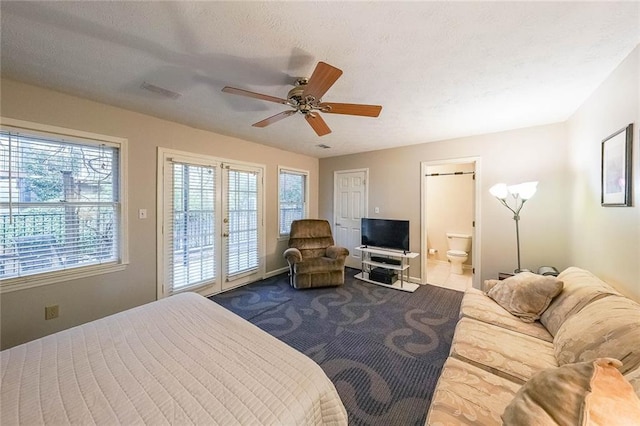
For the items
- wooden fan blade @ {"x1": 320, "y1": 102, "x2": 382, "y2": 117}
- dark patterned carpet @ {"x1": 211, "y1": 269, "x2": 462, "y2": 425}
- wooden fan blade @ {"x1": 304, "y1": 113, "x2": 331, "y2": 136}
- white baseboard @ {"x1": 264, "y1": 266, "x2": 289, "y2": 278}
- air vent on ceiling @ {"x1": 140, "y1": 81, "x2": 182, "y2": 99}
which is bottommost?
dark patterned carpet @ {"x1": 211, "y1": 269, "x2": 462, "y2": 425}

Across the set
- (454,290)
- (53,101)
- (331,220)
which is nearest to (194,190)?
(53,101)

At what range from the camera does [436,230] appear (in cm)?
556

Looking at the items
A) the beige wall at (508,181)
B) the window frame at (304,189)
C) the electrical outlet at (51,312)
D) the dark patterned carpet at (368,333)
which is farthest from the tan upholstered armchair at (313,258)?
the electrical outlet at (51,312)

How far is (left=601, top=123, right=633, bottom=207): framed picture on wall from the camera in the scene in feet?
5.26

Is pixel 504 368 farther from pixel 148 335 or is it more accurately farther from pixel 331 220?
pixel 331 220

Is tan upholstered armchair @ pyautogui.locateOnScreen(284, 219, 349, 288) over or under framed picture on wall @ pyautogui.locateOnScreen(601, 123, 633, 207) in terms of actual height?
under

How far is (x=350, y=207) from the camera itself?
15.9ft

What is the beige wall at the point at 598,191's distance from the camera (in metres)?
1.56

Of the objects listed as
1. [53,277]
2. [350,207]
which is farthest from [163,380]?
[350,207]

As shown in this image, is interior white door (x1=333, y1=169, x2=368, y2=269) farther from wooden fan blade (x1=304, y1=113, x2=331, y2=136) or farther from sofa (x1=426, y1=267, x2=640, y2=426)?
sofa (x1=426, y1=267, x2=640, y2=426)

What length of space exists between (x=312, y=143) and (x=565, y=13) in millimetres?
3089

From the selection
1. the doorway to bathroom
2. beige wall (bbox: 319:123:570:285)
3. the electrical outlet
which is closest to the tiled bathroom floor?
the doorway to bathroom

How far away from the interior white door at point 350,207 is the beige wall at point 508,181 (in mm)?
686

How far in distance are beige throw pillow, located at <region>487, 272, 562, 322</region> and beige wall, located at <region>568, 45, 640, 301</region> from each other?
1.35ft
